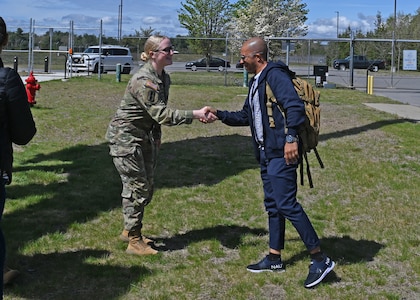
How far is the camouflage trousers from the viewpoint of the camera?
446 centimetres

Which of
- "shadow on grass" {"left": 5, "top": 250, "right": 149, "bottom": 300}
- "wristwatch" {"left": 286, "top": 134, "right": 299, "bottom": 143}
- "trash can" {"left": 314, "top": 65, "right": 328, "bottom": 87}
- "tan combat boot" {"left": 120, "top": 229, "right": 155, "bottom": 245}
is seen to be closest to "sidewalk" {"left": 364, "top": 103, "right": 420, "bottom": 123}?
"trash can" {"left": 314, "top": 65, "right": 328, "bottom": 87}

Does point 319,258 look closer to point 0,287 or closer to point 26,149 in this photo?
point 0,287

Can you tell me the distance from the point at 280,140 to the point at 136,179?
4.02 feet

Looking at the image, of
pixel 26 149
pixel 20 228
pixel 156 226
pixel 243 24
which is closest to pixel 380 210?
pixel 156 226

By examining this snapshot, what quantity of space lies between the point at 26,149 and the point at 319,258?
628 cm

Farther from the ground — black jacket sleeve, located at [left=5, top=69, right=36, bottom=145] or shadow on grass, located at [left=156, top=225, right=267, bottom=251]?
black jacket sleeve, located at [left=5, top=69, right=36, bottom=145]

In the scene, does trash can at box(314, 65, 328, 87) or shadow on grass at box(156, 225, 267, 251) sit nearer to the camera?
shadow on grass at box(156, 225, 267, 251)

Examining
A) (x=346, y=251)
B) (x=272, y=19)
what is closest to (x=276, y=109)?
(x=346, y=251)

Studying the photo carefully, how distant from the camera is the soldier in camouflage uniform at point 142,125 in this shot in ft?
14.0

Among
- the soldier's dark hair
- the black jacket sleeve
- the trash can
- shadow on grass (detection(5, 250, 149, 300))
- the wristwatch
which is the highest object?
the trash can

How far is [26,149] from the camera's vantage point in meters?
9.14

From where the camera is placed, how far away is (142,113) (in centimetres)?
443

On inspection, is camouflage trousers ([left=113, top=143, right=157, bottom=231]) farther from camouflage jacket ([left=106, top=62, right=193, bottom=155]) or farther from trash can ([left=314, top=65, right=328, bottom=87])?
trash can ([left=314, top=65, right=328, bottom=87])

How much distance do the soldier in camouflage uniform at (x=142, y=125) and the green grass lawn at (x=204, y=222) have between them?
0.44 meters
